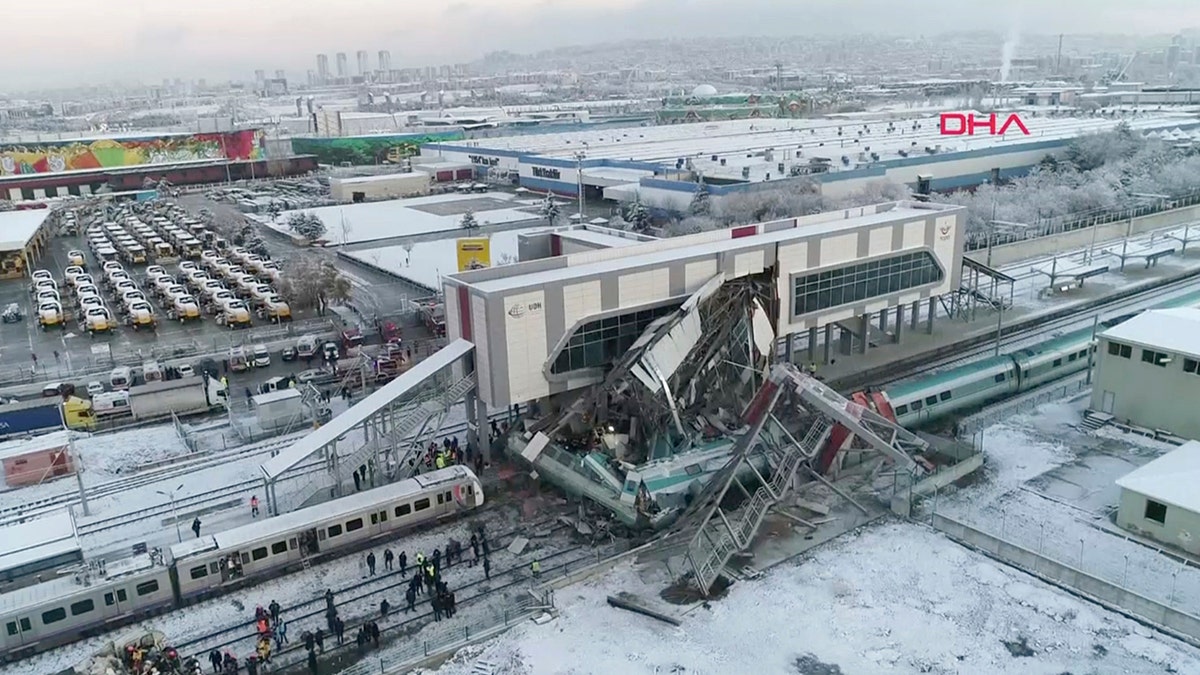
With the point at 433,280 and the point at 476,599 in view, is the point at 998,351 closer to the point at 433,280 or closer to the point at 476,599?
the point at 476,599

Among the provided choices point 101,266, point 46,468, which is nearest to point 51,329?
point 101,266

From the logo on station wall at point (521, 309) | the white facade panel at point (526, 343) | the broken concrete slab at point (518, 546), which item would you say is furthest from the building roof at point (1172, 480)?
the logo on station wall at point (521, 309)

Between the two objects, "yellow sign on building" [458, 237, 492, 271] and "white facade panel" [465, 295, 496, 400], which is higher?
"white facade panel" [465, 295, 496, 400]

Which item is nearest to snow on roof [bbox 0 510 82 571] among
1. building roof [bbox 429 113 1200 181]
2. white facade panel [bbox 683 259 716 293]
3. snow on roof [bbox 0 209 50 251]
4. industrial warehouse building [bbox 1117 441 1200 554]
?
white facade panel [bbox 683 259 716 293]

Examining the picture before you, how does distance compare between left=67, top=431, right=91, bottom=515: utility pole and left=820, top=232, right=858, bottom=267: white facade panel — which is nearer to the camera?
left=67, top=431, right=91, bottom=515: utility pole

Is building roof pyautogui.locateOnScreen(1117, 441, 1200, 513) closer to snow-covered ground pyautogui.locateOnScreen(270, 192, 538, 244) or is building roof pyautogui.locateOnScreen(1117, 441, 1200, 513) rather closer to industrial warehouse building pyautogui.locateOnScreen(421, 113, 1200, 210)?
industrial warehouse building pyautogui.locateOnScreen(421, 113, 1200, 210)

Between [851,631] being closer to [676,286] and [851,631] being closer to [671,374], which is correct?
[671,374]
